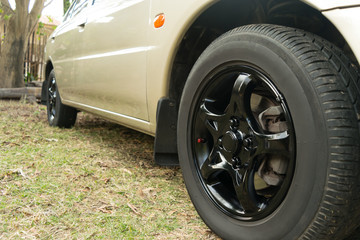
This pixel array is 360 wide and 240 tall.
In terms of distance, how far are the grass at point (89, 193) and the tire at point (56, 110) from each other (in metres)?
0.79

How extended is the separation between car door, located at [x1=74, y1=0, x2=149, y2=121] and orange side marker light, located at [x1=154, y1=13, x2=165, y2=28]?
139mm

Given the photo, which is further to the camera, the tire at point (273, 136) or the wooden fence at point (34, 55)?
the wooden fence at point (34, 55)

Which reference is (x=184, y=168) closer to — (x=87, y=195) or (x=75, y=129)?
(x=87, y=195)

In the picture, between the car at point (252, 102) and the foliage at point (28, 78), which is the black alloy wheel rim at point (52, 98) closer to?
the car at point (252, 102)

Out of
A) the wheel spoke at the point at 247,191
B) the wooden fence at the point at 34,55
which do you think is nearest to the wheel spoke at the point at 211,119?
the wheel spoke at the point at 247,191

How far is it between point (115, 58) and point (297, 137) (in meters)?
1.75

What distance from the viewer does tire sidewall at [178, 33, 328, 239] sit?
1.22 metres

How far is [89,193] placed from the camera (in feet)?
7.48

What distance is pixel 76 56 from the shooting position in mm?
3609

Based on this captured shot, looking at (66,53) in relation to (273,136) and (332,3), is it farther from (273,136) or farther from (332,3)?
(332,3)

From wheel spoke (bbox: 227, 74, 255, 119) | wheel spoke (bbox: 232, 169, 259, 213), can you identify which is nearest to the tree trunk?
wheel spoke (bbox: 227, 74, 255, 119)

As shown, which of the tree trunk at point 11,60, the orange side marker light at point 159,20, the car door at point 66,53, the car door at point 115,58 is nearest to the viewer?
the orange side marker light at point 159,20

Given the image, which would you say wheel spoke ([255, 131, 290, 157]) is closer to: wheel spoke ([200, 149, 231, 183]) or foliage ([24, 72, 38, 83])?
wheel spoke ([200, 149, 231, 183])

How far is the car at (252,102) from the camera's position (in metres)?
1.20
